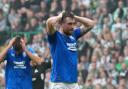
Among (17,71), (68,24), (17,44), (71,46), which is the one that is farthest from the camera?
(17,71)

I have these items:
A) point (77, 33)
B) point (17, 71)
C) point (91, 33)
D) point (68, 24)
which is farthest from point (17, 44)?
point (91, 33)

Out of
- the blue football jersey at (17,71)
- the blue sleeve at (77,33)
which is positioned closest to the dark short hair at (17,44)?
the blue football jersey at (17,71)

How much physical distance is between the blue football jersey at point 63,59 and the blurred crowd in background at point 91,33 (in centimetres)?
595

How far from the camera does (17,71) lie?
36.5 feet

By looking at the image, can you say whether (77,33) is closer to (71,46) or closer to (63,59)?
(71,46)

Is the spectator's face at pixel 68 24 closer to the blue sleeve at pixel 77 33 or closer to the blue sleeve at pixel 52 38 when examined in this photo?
the blue sleeve at pixel 52 38

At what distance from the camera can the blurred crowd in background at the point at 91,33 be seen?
17.5 m

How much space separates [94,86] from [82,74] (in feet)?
4.12

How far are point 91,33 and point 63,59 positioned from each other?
9.39m

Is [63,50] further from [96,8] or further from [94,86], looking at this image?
[96,8]

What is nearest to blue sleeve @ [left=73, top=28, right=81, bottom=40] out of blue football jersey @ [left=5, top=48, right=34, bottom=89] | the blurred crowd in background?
blue football jersey @ [left=5, top=48, right=34, bottom=89]

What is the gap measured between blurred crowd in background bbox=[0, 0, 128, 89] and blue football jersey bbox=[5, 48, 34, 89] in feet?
15.0

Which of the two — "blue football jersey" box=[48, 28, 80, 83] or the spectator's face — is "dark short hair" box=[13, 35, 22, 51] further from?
the spectator's face

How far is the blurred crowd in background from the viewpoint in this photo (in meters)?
17.5
